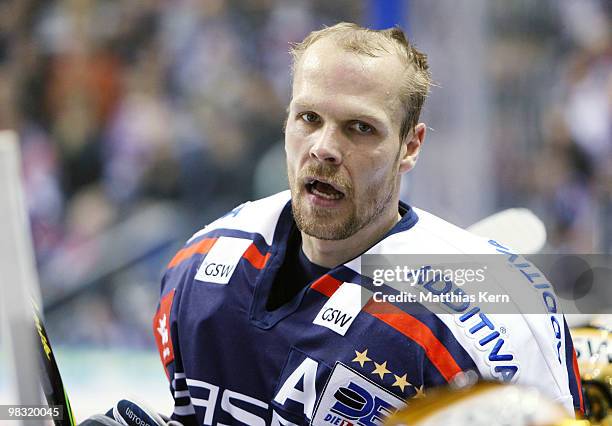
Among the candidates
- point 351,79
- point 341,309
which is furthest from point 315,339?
point 351,79

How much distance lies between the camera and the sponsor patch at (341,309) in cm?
196

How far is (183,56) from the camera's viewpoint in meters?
4.75

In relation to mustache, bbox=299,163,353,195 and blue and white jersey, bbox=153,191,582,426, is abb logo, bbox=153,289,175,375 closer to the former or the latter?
blue and white jersey, bbox=153,191,582,426

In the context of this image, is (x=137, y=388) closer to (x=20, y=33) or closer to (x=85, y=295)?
(x=85, y=295)

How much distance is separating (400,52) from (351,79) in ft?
0.53

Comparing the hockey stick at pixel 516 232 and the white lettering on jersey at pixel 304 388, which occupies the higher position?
the hockey stick at pixel 516 232

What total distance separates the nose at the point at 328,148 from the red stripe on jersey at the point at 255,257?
333mm

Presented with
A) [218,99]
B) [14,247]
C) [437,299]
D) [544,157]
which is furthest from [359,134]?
[218,99]

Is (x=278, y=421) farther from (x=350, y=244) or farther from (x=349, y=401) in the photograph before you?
(x=350, y=244)

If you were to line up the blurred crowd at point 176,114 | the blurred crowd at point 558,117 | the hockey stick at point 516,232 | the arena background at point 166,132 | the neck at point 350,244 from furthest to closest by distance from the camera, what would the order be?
1. the blurred crowd at point 176,114
2. the arena background at point 166,132
3. the blurred crowd at point 558,117
4. the hockey stick at point 516,232
5. the neck at point 350,244

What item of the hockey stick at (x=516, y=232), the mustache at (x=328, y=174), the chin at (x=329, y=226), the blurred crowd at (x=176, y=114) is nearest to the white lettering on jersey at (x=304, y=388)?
the chin at (x=329, y=226)

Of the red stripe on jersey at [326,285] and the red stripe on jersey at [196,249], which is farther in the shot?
the red stripe on jersey at [196,249]

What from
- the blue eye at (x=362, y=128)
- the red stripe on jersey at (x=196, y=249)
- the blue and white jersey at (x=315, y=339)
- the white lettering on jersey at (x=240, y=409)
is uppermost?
the blue eye at (x=362, y=128)

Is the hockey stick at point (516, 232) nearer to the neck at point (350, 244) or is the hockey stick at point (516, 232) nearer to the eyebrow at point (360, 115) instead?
the neck at point (350, 244)
